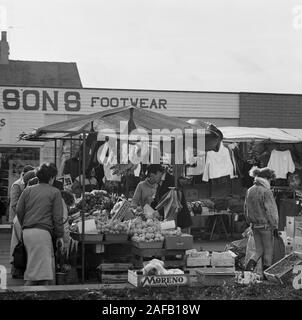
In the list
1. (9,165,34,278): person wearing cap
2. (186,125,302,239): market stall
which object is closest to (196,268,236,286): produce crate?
(9,165,34,278): person wearing cap

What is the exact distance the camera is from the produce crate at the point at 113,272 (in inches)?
327

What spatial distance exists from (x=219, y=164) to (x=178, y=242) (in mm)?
6653

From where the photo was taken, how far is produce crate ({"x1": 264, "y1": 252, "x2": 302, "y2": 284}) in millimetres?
7309

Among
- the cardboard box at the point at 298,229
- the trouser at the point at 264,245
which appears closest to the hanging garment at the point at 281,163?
the cardboard box at the point at 298,229

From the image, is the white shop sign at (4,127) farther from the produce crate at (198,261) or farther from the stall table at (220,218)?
the produce crate at (198,261)

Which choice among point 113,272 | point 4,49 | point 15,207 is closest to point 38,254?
point 113,272

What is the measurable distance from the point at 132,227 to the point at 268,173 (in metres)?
2.37

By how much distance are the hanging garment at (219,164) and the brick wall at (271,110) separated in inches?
133

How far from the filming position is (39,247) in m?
7.36

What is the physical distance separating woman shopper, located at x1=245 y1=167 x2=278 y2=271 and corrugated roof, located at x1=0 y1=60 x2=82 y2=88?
93.9ft

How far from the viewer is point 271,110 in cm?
1805

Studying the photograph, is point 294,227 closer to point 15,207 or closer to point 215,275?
point 215,275
